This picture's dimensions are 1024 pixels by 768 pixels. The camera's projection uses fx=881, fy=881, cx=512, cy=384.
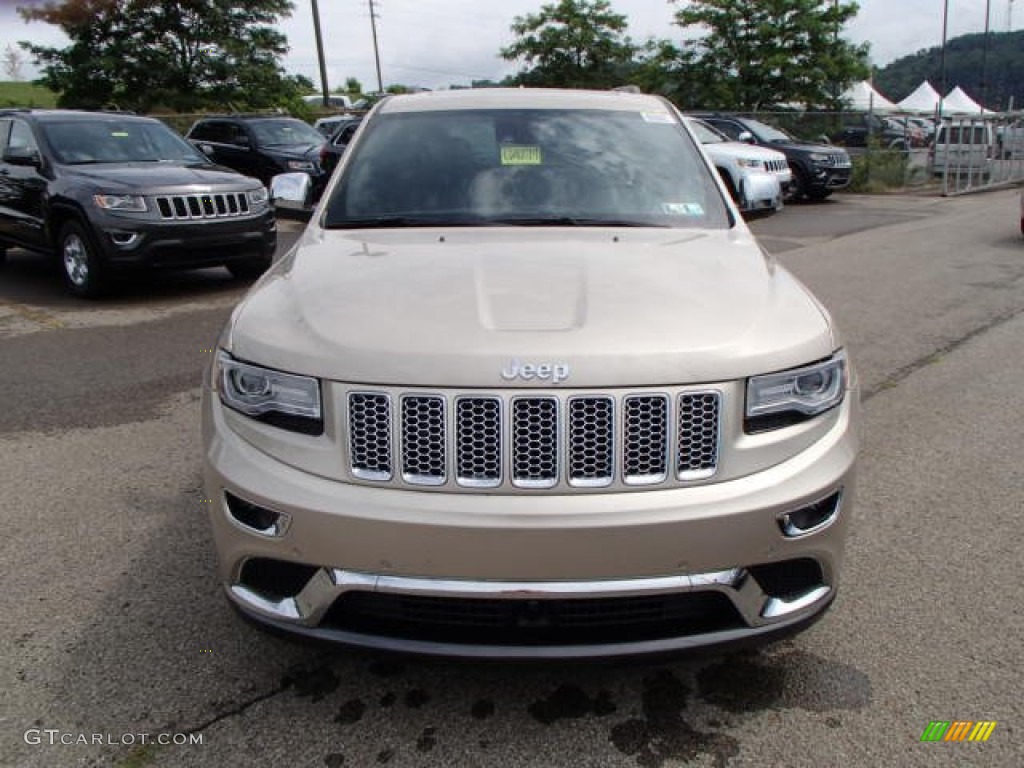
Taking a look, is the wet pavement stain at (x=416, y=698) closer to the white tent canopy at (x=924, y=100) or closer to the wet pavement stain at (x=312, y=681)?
the wet pavement stain at (x=312, y=681)

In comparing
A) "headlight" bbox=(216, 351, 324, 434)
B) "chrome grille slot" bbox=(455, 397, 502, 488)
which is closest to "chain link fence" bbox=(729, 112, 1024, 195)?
"chrome grille slot" bbox=(455, 397, 502, 488)

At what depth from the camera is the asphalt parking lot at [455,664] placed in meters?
2.40

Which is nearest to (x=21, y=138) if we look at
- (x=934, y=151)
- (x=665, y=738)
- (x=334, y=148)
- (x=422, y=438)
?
(x=334, y=148)

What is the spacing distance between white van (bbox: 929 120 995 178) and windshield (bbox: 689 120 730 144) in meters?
6.86

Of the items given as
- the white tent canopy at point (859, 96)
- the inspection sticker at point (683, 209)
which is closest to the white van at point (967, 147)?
the white tent canopy at point (859, 96)

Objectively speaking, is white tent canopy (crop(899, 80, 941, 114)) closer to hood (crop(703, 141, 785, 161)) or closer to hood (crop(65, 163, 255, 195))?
hood (crop(703, 141, 785, 161))

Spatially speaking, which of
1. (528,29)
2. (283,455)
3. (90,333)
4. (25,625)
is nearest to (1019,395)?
(283,455)

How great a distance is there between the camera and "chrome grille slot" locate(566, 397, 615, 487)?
218cm

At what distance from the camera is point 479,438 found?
7.18 ft

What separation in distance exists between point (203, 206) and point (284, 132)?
8662 mm

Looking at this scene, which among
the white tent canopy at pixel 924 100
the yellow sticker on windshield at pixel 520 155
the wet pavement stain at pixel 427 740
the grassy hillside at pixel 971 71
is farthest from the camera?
the grassy hillside at pixel 971 71

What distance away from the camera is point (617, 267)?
2.81m

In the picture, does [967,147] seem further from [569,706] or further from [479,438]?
[479,438]

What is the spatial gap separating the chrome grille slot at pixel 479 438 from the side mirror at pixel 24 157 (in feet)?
26.8
